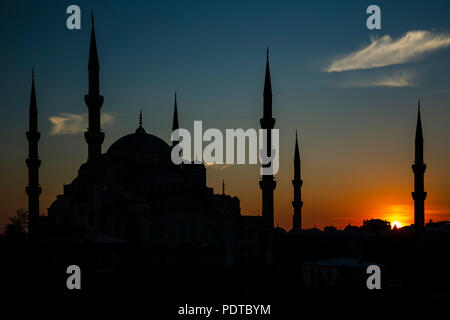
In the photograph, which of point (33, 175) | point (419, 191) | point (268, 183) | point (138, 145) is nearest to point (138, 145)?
point (138, 145)

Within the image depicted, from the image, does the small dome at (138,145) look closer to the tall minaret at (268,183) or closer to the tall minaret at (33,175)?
the tall minaret at (33,175)

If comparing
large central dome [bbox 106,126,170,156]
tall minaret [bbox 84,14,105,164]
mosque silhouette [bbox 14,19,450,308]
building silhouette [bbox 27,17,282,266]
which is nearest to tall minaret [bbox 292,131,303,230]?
mosque silhouette [bbox 14,19,450,308]

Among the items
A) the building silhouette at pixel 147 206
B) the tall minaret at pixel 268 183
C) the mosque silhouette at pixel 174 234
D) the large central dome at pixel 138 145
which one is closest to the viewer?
the mosque silhouette at pixel 174 234

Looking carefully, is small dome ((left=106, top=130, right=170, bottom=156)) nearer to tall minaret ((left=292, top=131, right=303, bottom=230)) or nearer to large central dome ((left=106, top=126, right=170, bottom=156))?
large central dome ((left=106, top=126, right=170, bottom=156))

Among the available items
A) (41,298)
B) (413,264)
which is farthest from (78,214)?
(413,264)

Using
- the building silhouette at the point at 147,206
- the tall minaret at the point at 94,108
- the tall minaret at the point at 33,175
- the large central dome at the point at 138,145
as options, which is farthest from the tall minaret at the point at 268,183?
the tall minaret at the point at 33,175
